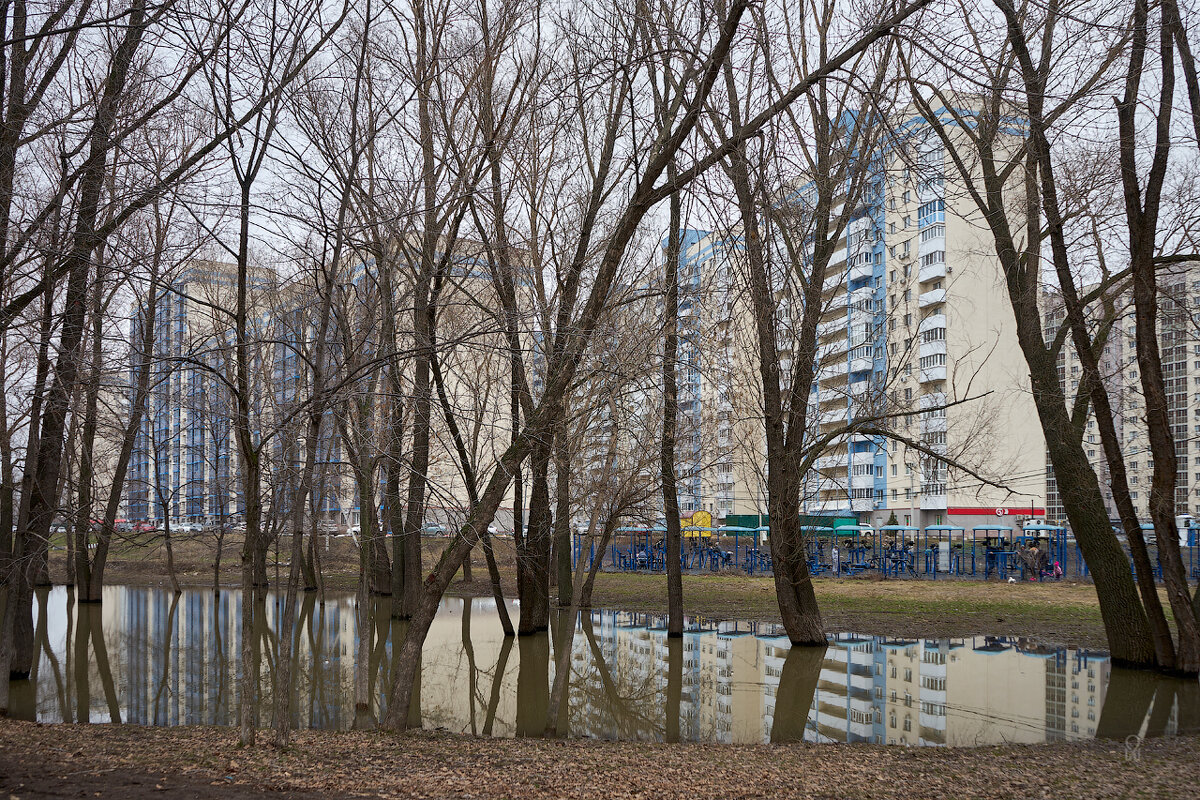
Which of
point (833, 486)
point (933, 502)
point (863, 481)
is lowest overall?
point (933, 502)

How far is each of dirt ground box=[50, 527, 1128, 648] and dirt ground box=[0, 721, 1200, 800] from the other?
18.9ft

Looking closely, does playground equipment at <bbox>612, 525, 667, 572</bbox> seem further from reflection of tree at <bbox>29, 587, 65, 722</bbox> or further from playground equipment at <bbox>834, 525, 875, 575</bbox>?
reflection of tree at <bbox>29, 587, 65, 722</bbox>

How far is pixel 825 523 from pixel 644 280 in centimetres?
2474

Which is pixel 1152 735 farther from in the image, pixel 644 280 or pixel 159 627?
pixel 159 627

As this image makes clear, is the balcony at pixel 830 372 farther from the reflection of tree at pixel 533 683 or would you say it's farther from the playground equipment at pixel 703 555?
the playground equipment at pixel 703 555

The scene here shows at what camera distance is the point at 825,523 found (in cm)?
3719

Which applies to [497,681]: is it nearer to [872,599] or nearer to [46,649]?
[46,649]

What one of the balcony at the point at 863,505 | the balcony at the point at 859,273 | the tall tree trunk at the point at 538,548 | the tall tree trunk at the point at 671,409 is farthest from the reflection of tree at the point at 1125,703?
the balcony at the point at 863,505

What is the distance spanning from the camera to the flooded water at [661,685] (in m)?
11.2

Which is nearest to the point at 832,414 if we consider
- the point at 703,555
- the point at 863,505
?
Answer: the point at 703,555

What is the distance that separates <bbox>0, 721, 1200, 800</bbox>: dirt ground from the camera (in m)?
6.65

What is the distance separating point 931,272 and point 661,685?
40.2m

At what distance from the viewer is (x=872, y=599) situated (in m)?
24.8

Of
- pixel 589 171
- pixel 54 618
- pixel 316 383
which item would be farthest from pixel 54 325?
pixel 54 618
